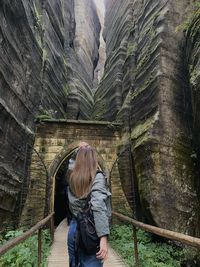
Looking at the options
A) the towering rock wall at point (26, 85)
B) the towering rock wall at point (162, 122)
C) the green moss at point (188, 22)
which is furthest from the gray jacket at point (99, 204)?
the green moss at point (188, 22)

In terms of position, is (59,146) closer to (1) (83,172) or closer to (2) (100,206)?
(1) (83,172)

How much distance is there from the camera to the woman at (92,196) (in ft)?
7.02

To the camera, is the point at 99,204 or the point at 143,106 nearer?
Answer: the point at 99,204

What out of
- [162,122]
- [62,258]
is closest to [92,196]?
[62,258]

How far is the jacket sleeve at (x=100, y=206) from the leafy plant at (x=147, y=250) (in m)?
3.13

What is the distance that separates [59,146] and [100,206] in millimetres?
8669

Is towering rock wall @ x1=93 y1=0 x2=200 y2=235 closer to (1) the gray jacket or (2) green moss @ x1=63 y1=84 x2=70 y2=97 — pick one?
(2) green moss @ x1=63 y1=84 x2=70 y2=97

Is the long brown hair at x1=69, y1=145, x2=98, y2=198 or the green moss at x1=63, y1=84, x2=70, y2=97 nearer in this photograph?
the long brown hair at x1=69, y1=145, x2=98, y2=198

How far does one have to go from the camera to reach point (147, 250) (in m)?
6.06

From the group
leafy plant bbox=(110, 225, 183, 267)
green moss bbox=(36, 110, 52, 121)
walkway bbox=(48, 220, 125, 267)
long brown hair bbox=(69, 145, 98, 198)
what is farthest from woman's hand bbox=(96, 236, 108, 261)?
green moss bbox=(36, 110, 52, 121)

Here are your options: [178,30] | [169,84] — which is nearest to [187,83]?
[169,84]

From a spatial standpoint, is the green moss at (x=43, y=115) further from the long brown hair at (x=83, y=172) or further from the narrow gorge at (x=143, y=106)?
the long brown hair at (x=83, y=172)

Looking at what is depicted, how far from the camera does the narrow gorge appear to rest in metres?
7.38

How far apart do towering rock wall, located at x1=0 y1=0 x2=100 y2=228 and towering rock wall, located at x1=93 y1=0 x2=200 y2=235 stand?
10.2ft
